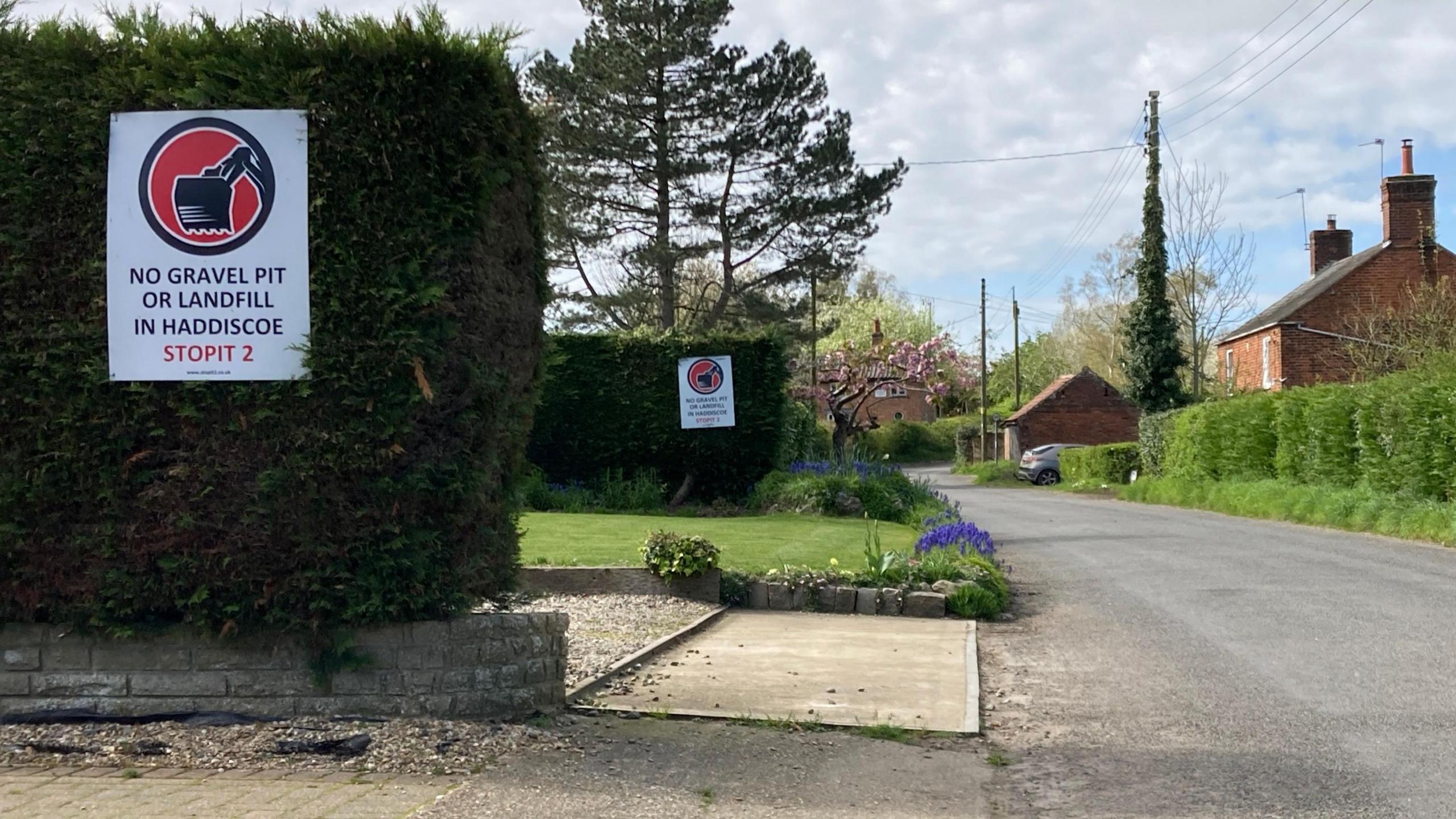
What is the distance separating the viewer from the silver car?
4475 centimetres

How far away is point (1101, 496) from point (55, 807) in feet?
106

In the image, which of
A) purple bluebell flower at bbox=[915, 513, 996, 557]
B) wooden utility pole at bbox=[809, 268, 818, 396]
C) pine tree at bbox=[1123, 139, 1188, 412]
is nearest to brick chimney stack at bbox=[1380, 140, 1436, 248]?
pine tree at bbox=[1123, 139, 1188, 412]

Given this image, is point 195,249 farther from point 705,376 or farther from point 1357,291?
point 1357,291

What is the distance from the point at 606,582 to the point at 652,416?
1010 centimetres

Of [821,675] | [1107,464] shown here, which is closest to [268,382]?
[821,675]

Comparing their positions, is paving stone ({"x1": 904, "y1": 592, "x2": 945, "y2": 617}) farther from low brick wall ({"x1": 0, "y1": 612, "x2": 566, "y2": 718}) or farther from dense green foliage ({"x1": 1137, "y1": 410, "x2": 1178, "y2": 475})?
dense green foliage ({"x1": 1137, "y1": 410, "x2": 1178, "y2": 475})

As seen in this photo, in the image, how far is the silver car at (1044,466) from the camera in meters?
44.8

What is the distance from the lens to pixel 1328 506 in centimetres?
2017

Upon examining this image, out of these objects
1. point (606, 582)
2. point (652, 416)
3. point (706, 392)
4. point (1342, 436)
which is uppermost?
point (706, 392)

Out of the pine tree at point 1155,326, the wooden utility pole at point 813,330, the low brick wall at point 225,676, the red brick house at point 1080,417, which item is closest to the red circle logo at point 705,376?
the wooden utility pole at point 813,330

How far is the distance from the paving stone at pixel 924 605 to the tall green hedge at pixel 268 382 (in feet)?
17.9

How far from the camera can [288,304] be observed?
605 centimetres

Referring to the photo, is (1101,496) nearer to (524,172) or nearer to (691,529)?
(691,529)

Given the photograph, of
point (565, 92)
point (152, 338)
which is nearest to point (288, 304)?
point (152, 338)
